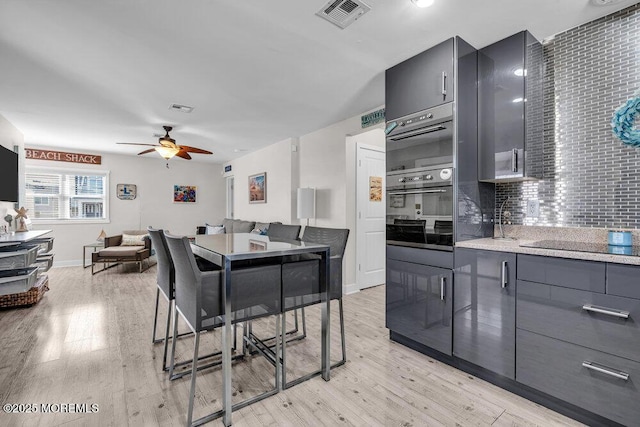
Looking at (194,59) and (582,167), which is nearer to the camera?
(582,167)

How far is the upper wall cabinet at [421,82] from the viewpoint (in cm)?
225

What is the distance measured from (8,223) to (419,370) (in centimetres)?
548

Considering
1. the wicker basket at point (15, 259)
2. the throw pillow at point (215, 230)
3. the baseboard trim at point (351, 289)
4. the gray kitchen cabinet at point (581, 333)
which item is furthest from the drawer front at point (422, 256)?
the throw pillow at point (215, 230)

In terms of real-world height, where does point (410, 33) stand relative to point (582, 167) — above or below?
above

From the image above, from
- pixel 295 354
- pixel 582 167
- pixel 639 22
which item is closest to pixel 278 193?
pixel 295 354

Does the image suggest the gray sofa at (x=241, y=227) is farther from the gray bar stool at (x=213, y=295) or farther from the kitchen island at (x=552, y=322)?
the kitchen island at (x=552, y=322)

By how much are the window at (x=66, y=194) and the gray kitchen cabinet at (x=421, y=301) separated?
6773mm

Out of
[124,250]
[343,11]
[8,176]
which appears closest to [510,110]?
[343,11]

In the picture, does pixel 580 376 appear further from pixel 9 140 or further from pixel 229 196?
pixel 229 196


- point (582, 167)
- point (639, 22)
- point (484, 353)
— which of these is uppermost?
point (639, 22)

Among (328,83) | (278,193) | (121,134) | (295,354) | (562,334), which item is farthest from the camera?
(278,193)

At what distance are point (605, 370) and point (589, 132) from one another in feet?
5.07

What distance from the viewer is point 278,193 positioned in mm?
5656

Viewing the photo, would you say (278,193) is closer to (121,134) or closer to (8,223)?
(121,134)
